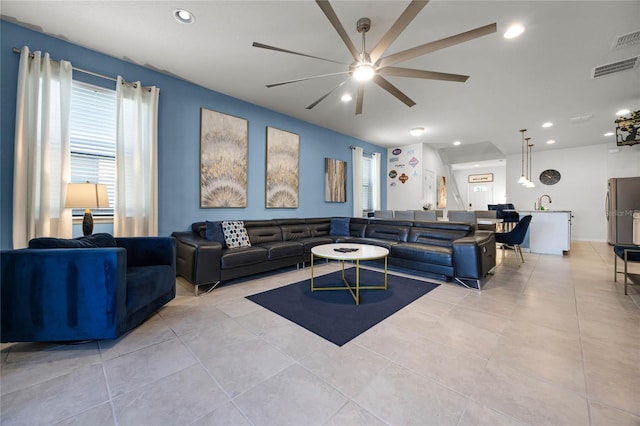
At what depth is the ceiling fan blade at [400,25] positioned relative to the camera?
1.60 m

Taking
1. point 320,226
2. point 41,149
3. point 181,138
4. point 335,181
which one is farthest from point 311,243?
point 41,149

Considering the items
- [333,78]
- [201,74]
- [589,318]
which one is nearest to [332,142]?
[333,78]

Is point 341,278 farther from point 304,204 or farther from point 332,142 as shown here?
point 332,142

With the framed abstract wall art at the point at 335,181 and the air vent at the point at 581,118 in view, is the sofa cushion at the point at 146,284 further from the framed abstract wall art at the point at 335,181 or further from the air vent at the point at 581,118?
the air vent at the point at 581,118

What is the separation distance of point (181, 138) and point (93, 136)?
3.22 ft

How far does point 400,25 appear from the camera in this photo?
5.99 ft

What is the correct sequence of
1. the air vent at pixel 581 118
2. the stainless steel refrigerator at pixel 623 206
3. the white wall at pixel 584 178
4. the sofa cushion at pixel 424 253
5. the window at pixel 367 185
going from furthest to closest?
the window at pixel 367 185 → the white wall at pixel 584 178 → the stainless steel refrigerator at pixel 623 206 → the air vent at pixel 581 118 → the sofa cushion at pixel 424 253

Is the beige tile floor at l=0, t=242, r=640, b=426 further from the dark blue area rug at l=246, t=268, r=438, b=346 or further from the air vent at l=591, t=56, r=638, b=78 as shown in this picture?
the air vent at l=591, t=56, r=638, b=78

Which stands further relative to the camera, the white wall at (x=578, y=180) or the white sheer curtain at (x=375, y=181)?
the white sheer curtain at (x=375, y=181)

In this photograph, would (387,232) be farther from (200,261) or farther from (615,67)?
(615,67)

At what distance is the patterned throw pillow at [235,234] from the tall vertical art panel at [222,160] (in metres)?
0.56

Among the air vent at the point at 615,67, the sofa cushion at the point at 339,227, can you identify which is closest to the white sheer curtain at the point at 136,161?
the sofa cushion at the point at 339,227

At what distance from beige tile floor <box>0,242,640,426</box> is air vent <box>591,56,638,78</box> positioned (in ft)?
9.63

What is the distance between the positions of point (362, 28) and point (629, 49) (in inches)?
122
